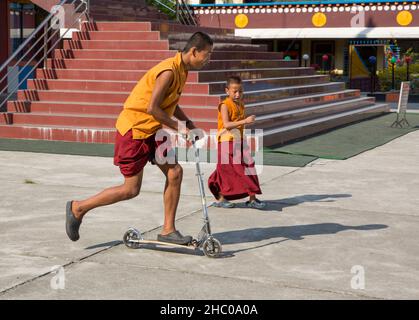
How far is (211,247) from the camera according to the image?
6.25 m

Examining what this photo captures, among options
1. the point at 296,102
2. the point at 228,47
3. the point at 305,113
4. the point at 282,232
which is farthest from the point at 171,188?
the point at 228,47

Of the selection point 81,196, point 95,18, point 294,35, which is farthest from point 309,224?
point 294,35

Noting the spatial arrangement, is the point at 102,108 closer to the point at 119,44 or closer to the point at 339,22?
the point at 119,44

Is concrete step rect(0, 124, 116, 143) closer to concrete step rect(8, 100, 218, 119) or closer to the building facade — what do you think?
concrete step rect(8, 100, 218, 119)

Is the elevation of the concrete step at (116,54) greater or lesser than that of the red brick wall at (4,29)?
lesser

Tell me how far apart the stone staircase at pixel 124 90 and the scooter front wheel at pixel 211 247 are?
7.87 metres

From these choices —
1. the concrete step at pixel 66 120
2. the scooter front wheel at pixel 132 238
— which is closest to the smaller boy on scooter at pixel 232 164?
the scooter front wheel at pixel 132 238

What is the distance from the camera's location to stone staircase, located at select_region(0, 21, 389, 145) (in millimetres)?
14883

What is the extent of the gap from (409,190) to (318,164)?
2.42 metres

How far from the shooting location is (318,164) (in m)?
12.1

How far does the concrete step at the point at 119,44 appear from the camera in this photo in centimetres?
1648

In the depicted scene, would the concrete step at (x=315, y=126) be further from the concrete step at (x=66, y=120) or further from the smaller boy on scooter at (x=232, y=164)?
the smaller boy on scooter at (x=232, y=164)

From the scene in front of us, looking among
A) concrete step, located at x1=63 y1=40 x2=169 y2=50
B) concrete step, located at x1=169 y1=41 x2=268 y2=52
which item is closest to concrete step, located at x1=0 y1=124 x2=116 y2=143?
concrete step, located at x1=63 y1=40 x2=169 y2=50

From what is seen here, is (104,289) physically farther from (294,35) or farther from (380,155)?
(294,35)
